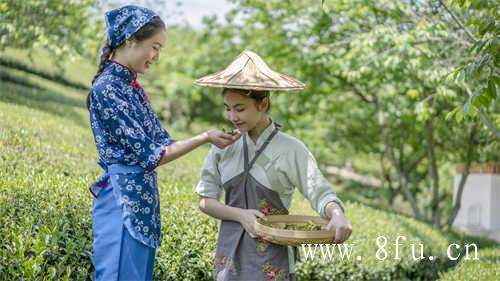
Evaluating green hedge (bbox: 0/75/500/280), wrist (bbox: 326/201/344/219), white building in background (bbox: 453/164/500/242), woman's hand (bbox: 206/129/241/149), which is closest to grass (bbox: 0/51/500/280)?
green hedge (bbox: 0/75/500/280)

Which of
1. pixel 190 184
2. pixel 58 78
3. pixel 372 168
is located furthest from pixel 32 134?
pixel 372 168

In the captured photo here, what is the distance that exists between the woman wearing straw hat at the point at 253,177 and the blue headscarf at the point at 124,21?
40 centimetres

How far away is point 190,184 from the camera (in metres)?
7.18

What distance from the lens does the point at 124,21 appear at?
2.80 meters

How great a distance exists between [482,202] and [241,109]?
13.0 meters

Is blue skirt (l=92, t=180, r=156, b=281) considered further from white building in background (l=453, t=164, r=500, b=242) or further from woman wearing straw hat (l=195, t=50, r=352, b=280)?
white building in background (l=453, t=164, r=500, b=242)

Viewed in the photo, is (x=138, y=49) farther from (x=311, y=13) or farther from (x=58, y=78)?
Answer: (x=58, y=78)

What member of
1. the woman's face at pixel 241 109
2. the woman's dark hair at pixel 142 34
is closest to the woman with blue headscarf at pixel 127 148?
the woman's dark hair at pixel 142 34

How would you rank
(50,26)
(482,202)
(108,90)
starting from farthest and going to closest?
(482,202)
(50,26)
(108,90)

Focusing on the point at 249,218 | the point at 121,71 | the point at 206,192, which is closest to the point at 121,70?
the point at 121,71

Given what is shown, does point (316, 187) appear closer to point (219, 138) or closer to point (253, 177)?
point (253, 177)

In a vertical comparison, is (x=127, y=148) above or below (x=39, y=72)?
above

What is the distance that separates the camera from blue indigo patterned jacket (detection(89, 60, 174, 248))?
8.79 ft

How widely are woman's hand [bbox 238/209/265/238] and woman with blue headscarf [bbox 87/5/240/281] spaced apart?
33 centimetres
